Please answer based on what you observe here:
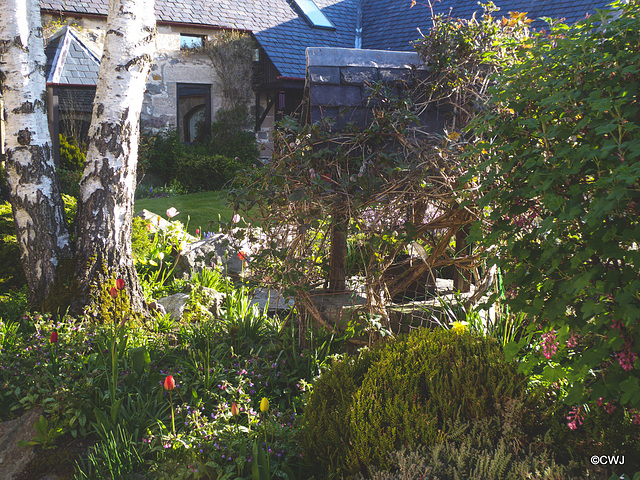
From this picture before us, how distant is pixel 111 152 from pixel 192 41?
37.8 ft

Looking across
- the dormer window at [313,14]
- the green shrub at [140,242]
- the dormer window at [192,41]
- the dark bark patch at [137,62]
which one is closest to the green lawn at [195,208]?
the green shrub at [140,242]

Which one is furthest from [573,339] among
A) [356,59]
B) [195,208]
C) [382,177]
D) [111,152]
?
[195,208]

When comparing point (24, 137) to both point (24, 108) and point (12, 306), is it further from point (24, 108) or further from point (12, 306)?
point (12, 306)

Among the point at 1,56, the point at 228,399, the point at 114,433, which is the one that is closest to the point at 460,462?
the point at 228,399

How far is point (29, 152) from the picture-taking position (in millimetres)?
4000

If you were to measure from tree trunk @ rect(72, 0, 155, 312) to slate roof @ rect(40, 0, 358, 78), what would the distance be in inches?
392

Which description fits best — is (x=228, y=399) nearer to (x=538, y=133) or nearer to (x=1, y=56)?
(x=538, y=133)

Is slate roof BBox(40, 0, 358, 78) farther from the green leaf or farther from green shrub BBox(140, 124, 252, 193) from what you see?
the green leaf

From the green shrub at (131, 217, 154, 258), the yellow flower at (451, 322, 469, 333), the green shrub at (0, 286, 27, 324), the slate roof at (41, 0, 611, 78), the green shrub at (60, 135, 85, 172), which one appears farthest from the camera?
the slate roof at (41, 0, 611, 78)

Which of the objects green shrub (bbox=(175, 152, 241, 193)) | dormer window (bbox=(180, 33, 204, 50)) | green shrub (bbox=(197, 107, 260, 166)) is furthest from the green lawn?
dormer window (bbox=(180, 33, 204, 50))

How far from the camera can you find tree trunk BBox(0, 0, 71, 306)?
3.97 m

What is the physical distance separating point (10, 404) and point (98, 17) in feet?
39.6

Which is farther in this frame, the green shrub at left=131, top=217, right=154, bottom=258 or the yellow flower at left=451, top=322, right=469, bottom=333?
the green shrub at left=131, top=217, right=154, bottom=258

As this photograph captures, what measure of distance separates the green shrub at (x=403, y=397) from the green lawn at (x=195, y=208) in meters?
5.21
